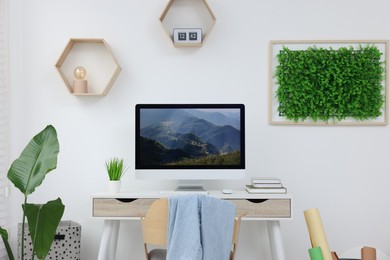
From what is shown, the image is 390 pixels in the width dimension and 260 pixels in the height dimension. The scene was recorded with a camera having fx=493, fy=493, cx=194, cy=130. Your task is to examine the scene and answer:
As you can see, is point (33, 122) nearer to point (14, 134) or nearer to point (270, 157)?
point (14, 134)

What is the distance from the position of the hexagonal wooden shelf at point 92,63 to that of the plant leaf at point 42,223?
143cm

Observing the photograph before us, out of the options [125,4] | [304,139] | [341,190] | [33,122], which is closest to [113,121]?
[33,122]

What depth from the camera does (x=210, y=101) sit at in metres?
3.73

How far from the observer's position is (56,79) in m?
3.77

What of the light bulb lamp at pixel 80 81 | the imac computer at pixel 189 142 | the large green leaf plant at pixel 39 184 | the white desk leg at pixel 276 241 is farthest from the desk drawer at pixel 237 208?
the light bulb lamp at pixel 80 81

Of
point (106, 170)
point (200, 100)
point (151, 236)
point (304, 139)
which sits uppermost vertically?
point (200, 100)

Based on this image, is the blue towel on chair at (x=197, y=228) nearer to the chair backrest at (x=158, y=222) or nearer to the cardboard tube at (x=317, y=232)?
the chair backrest at (x=158, y=222)

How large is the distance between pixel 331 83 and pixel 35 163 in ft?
7.38

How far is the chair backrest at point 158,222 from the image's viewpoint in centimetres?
278

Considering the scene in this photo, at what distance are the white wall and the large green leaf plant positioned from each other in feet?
4.13

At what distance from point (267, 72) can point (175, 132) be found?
86 cm

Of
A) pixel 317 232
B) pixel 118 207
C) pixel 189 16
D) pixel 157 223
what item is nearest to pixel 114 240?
pixel 118 207

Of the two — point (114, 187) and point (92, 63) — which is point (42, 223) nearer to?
point (114, 187)

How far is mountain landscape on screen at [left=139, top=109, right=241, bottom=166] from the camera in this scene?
3455mm
